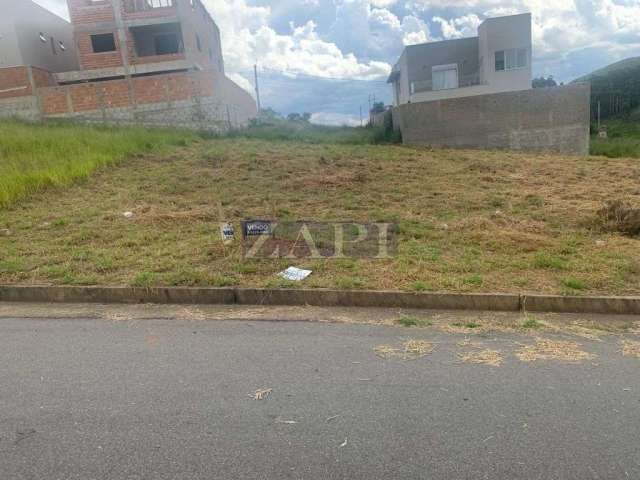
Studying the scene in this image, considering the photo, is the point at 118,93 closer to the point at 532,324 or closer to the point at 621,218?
the point at 621,218

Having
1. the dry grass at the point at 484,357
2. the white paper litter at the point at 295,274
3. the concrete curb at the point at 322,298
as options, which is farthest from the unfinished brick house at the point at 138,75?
the dry grass at the point at 484,357

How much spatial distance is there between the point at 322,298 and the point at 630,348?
2512mm

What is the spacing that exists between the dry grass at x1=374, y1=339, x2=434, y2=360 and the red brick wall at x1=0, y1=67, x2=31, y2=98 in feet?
75.4

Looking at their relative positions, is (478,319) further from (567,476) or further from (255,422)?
(255,422)

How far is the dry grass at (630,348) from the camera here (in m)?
3.05

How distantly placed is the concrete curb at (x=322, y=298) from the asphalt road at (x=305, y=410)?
0.63 meters

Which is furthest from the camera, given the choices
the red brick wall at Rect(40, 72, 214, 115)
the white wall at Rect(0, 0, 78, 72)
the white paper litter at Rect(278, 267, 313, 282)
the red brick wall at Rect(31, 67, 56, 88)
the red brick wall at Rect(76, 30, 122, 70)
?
the red brick wall at Rect(76, 30, 122, 70)

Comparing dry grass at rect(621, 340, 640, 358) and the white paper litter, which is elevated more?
the white paper litter

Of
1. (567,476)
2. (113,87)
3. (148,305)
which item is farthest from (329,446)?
(113,87)

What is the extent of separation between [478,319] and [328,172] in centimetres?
756

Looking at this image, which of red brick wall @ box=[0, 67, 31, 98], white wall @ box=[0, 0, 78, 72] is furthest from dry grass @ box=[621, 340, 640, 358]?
white wall @ box=[0, 0, 78, 72]

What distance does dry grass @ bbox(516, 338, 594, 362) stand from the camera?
3.00m

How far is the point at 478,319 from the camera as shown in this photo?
373 centimetres

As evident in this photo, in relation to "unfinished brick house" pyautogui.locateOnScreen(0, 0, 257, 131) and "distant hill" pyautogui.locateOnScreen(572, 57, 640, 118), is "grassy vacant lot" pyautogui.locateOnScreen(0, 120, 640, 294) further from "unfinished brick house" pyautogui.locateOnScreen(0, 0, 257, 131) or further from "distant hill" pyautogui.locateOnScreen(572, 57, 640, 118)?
"distant hill" pyautogui.locateOnScreen(572, 57, 640, 118)
